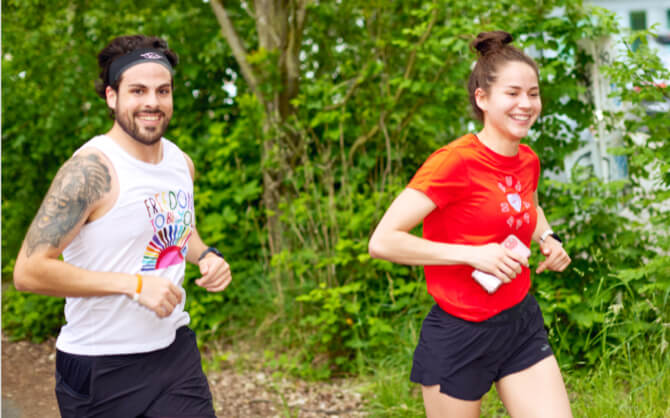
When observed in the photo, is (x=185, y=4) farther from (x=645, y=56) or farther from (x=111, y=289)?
(x=111, y=289)

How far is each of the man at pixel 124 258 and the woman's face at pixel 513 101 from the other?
3.74 feet

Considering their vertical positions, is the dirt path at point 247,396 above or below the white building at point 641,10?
below

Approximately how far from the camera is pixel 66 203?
238cm

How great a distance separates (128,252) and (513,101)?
1.46 m

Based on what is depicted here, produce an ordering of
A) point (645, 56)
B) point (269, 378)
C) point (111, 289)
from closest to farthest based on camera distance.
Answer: point (111, 289) → point (645, 56) → point (269, 378)


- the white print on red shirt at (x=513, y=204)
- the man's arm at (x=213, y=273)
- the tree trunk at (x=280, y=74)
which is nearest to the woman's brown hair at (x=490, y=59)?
the white print on red shirt at (x=513, y=204)

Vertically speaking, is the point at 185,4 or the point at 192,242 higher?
the point at 185,4

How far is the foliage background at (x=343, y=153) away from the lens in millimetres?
4504

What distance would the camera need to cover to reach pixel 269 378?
5230mm

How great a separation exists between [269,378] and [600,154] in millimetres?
2701

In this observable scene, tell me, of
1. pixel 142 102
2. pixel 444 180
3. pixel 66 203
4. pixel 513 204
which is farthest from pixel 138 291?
pixel 513 204

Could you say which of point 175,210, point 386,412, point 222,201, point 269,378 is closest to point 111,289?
point 175,210

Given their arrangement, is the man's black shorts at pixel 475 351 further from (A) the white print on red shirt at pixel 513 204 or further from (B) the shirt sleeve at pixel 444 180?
(B) the shirt sleeve at pixel 444 180

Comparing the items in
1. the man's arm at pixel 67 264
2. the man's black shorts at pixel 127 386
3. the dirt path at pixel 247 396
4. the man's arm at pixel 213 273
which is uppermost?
the man's arm at pixel 67 264
